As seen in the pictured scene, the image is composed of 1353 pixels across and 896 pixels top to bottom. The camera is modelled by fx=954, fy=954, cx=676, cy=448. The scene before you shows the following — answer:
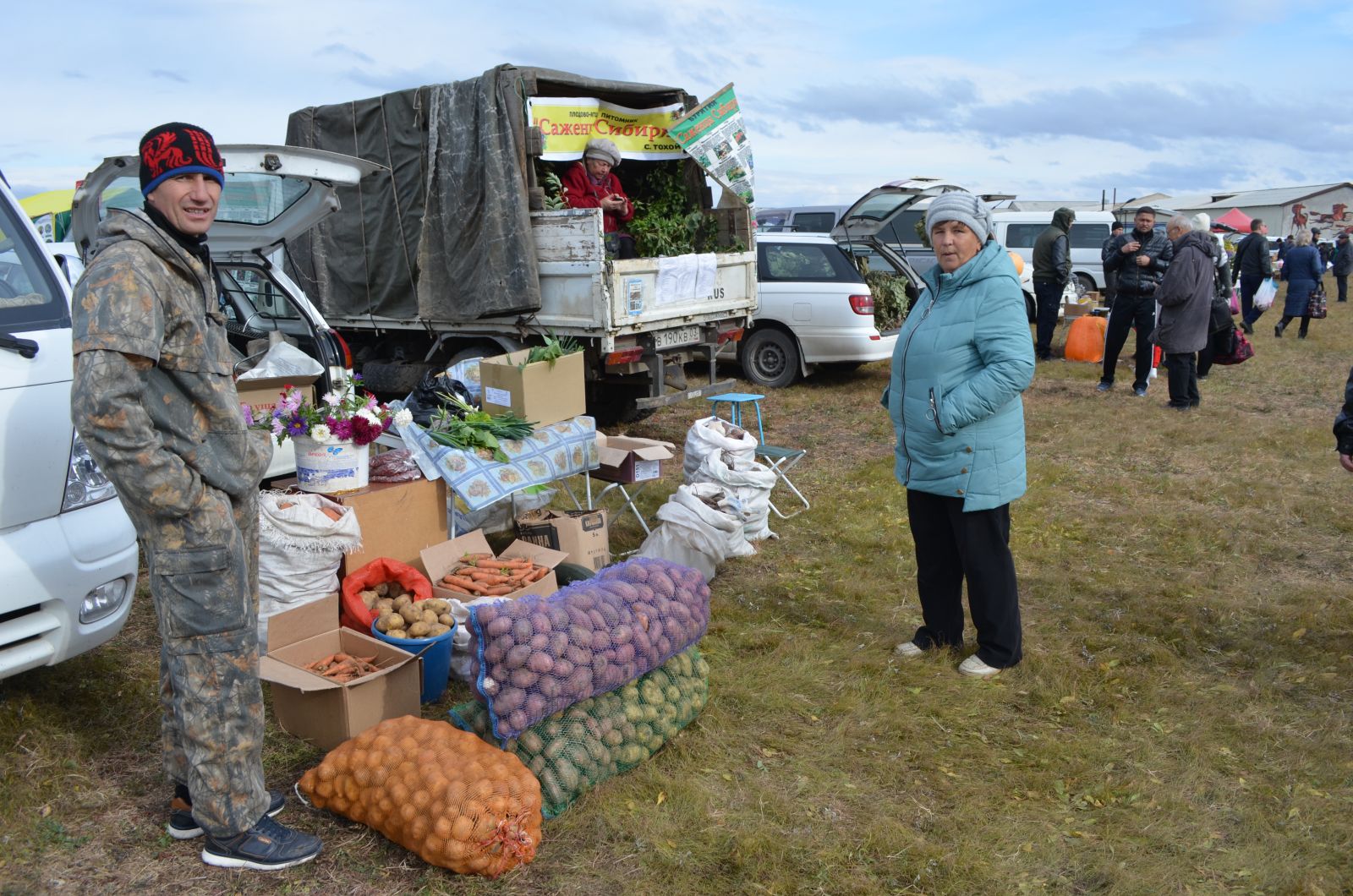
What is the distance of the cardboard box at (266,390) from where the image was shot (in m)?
5.07

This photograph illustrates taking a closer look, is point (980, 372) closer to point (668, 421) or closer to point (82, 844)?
point (82, 844)

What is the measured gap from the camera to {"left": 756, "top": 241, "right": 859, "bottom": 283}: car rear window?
1030cm

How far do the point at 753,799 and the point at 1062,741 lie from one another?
1312 mm

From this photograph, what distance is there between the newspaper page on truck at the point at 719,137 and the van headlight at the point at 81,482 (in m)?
5.71

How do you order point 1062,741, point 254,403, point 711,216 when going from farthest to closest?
point 711,216 < point 254,403 < point 1062,741

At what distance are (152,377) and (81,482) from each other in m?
0.95

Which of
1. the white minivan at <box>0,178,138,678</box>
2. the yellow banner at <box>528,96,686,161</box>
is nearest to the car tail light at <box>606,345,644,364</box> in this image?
the yellow banner at <box>528,96,686,161</box>

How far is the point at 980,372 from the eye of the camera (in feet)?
A: 12.3

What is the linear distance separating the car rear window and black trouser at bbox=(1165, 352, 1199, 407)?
333cm

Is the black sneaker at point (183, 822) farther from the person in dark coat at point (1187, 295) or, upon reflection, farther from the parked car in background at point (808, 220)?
the parked car in background at point (808, 220)

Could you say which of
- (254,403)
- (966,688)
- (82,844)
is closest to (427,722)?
(82,844)

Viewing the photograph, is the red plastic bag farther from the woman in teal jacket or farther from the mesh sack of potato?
the woman in teal jacket

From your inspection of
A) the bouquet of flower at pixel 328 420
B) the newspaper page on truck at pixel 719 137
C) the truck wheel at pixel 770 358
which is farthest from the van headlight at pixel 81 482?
the truck wheel at pixel 770 358

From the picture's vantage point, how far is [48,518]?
3057mm
